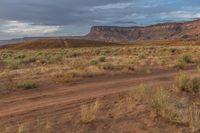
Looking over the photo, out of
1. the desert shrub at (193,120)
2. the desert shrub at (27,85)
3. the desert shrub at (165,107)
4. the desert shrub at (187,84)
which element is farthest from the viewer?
the desert shrub at (27,85)

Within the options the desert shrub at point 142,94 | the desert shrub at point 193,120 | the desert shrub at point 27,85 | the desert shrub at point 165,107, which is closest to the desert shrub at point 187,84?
the desert shrub at point 142,94

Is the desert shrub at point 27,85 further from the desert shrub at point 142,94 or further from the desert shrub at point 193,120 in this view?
the desert shrub at point 193,120

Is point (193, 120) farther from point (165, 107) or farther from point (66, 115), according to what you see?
point (66, 115)

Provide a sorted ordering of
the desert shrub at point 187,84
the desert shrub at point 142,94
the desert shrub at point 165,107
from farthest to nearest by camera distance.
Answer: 1. the desert shrub at point 187,84
2. the desert shrub at point 142,94
3. the desert shrub at point 165,107

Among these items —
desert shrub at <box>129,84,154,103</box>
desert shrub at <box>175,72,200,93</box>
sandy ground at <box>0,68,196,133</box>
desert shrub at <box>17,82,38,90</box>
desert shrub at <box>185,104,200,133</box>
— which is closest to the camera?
desert shrub at <box>185,104,200,133</box>

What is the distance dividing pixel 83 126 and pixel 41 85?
25.7ft

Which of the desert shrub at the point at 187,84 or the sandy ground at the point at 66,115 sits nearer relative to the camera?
the sandy ground at the point at 66,115

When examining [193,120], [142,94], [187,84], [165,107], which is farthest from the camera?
[187,84]

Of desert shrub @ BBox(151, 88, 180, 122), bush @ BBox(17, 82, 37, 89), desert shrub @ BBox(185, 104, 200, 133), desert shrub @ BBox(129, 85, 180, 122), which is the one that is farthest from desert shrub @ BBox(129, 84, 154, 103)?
bush @ BBox(17, 82, 37, 89)

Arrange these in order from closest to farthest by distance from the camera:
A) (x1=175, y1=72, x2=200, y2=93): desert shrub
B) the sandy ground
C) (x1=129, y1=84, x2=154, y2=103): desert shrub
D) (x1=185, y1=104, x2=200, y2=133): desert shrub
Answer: (x1=185, y1=104, x2=200, y2=133): desert shrub, the sandy ground, (x1=129, y1=84, x2=154, y2=103): desert shrub, (x1=175, y1=72, x2=200, y2=93): desert shrub

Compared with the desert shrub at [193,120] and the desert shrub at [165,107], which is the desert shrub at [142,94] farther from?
the desert shrub at [193,120]

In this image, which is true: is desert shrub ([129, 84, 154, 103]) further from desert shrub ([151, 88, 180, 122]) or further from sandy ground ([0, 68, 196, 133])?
desert shrub ([151, 88, 180, 122])

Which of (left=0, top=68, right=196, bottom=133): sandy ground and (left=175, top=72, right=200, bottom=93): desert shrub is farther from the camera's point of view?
(left=175, top=72, right=200, bottom=93): desert shrub

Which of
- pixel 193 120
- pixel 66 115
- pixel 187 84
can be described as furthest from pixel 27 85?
pixel 193 120
